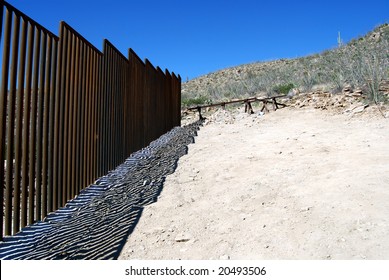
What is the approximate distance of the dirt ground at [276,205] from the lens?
9.23 feet

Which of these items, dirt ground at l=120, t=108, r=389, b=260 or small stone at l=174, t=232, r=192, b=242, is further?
small stone at l=174, t=232, r=192, b=242

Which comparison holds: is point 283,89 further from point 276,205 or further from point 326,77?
point 276,205

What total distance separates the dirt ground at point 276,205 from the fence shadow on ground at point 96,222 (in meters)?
0.16

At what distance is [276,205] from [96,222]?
1.83 m

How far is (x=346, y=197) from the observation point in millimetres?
3629

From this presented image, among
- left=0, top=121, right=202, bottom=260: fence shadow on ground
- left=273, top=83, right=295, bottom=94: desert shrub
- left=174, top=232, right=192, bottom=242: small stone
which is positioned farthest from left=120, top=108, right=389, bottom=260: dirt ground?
left=273, top=83, right=295, bottom=94: desert shrub

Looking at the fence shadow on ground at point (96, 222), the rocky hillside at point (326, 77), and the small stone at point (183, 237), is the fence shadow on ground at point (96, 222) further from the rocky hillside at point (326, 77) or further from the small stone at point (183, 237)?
the rocky hillside at point (326, 77)

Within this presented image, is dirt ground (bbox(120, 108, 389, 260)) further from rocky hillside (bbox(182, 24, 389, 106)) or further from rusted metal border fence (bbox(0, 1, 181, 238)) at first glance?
rocky hillside (bbox(182, 24, 389, 106))

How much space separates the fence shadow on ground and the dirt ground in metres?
0.16

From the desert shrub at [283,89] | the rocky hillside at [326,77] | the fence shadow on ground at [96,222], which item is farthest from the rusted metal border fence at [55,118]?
the desert shrub at [283,89]

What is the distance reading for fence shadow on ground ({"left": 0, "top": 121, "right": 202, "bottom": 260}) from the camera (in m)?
2.81
